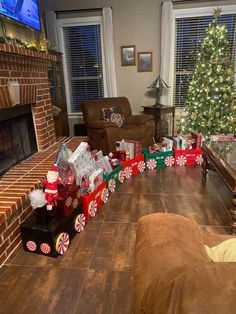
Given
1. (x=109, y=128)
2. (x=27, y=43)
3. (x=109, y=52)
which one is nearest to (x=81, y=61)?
(x=109, y=52)

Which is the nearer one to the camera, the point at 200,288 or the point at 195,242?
the point at 200,288

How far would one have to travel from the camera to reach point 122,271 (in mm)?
1662

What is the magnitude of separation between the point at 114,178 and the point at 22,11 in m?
1.98

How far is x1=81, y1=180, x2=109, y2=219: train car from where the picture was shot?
2.25 m

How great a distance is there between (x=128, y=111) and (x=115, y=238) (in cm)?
287

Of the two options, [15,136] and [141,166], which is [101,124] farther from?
[15,136]

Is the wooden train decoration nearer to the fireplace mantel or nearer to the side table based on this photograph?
the fireplace mantel

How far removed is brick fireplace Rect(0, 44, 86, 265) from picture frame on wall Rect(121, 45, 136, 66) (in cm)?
204

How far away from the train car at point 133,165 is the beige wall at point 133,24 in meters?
2.24

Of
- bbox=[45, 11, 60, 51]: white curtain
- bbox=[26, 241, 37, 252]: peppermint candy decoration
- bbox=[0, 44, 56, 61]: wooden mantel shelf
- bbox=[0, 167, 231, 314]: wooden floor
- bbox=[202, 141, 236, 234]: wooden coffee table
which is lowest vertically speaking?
bbox=[0, 167, 231, 314]: wooden floor

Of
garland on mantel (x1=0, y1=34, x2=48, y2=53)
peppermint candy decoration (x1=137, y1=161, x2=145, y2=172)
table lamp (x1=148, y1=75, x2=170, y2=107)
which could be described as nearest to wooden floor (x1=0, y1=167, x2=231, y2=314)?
peppermint candy decoration (x1=137, y1=161, x2=145, y2=172)

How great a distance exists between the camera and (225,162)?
224cm

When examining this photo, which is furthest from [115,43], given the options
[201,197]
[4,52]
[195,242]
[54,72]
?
[195,242]

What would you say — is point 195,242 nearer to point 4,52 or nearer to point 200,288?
point 200,288
